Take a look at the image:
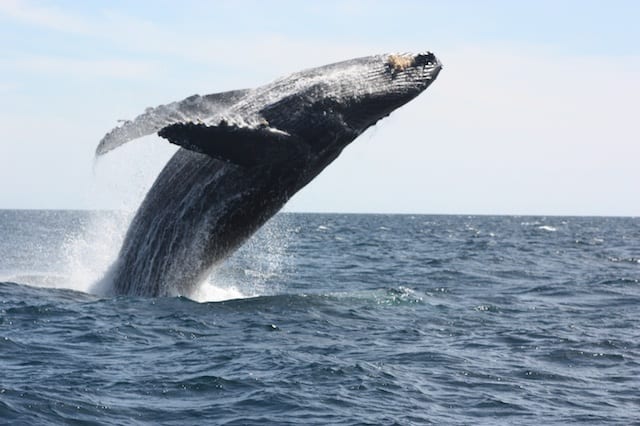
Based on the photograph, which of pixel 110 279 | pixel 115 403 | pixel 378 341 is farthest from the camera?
pixel 110 279

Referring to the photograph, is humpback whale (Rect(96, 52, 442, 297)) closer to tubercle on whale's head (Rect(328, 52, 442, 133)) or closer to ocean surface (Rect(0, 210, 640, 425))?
tubercle on whale's head (Rect(328, 52, 442, 133))

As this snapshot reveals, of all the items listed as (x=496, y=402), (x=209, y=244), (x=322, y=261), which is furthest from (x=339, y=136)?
(x=322, y=261)

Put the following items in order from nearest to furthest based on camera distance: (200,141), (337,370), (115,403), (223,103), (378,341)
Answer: (115,403), (337,370), (200,141), (378,341), (223,103)

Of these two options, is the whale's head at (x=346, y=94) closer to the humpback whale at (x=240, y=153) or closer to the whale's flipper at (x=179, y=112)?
the humpback whale at (x=240, y=153)

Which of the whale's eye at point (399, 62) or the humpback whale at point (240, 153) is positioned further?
the whale's eye at point (399, 62)

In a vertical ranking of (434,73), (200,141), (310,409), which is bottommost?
(310,409)

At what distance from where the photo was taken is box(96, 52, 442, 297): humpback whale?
9.79 m

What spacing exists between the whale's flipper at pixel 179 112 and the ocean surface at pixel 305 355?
2070 mm

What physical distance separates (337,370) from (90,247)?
6.97m

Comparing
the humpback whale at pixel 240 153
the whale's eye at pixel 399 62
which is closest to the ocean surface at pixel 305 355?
the humpback whale at pixel 240 153

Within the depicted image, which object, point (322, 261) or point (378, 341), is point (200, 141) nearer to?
point (378, 341)

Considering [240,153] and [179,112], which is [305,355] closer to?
[240,153]

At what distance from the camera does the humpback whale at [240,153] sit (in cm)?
979

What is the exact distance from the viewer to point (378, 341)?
9953 mm
